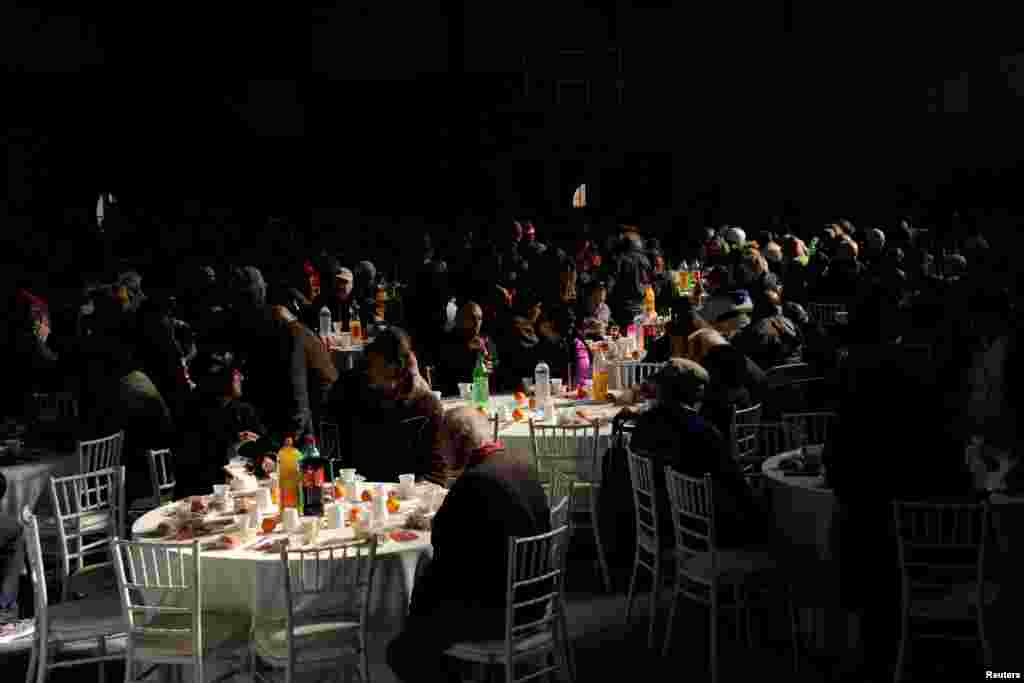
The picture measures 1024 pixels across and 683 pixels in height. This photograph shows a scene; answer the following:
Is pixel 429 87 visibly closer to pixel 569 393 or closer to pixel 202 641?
pixel 569 393

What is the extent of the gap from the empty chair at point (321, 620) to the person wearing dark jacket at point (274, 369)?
8.31 ft

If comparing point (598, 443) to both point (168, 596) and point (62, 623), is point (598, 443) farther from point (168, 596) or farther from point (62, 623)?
point (62, 623)

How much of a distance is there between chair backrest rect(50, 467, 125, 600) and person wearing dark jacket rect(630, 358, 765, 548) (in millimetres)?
2554

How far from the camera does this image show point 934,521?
5039 millimetres

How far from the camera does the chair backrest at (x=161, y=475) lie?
668 centimetres

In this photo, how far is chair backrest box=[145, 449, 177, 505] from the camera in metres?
6.68

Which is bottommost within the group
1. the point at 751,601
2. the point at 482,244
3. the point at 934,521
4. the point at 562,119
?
the point at 751,601

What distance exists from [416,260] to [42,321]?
8527 millimetres

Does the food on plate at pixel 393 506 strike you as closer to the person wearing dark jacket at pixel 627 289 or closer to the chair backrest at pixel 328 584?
the chair backrest at pixel 328 584

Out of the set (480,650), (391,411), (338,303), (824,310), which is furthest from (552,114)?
(480,650)

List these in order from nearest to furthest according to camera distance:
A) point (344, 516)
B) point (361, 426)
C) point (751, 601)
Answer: point (344, 516)
point (751, 601)
point (361, 426)

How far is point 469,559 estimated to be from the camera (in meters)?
4.57

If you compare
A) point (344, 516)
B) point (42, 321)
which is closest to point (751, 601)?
point (344, 516)

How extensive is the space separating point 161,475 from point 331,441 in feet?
4.01
